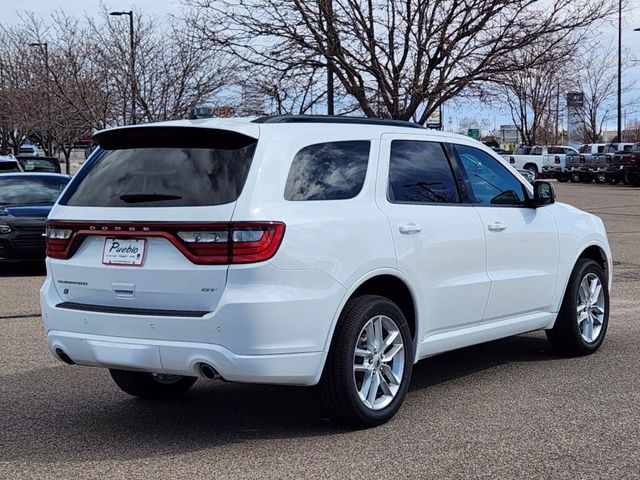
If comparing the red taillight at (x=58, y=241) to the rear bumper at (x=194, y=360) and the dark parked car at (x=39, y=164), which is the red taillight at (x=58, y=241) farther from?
the dark parked car at (x=39, y=164)

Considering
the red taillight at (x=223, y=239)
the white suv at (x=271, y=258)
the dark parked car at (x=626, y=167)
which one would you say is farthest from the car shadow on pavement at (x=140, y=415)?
the dark parked car at (x=626, y=167)

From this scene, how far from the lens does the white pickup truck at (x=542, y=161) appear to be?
49356 millimetres

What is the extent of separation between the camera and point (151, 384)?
6594 mm

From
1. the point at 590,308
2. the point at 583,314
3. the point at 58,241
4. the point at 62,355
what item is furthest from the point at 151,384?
the point at 590,308

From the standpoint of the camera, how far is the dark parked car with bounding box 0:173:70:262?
14.4 metres

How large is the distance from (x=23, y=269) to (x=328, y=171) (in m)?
11.0

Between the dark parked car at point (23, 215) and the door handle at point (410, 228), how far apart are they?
31.0 feet

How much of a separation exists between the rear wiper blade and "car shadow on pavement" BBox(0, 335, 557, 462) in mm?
1362

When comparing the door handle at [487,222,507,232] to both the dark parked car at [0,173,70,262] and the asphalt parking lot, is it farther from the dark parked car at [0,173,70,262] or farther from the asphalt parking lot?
the dark parked car at [0,173,70,262]

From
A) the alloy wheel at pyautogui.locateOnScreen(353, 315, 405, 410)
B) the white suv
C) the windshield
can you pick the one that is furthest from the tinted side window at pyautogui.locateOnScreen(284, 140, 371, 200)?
the windshield

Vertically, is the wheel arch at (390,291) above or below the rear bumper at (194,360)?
above

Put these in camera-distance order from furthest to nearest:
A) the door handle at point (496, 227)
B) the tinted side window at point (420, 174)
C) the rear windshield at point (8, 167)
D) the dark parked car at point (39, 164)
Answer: the dark parked car at point (39, 164) → the rear windshield at point (8, 167) → the door handle at point (496, 227) → the tinted side window at point (420, 174)

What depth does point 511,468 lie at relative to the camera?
4.98m

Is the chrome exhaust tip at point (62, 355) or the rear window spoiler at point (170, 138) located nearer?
the rear window spoiler at point (170, 138)
